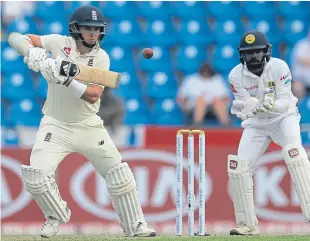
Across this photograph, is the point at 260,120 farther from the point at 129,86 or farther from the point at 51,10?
the point at 51,10

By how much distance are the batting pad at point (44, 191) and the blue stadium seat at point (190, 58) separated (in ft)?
14.7

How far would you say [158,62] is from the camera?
11.2 meters

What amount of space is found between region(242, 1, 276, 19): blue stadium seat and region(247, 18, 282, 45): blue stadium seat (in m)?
0.06

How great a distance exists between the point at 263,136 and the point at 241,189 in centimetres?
45

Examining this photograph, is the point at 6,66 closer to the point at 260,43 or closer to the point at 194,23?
the point at 194,23

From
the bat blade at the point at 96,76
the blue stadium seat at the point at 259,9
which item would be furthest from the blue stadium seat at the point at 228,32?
the bat blade at the point at 96,76

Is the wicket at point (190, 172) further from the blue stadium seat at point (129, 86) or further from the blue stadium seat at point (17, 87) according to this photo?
the blue stadium seat at point (17, 87)

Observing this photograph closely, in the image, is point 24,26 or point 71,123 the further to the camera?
point 24,26

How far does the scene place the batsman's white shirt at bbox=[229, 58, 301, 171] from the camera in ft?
24.1

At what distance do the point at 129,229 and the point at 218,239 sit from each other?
77 cm

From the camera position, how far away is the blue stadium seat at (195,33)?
36.8 ft

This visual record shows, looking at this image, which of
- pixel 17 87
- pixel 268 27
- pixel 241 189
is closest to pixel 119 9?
pixel 17 87

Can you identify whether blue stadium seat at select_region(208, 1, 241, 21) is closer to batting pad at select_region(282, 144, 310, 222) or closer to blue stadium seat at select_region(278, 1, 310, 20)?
blue stadium seat at select_region(278, 1, 310, 20)

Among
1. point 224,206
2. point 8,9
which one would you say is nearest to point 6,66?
point 8,9
